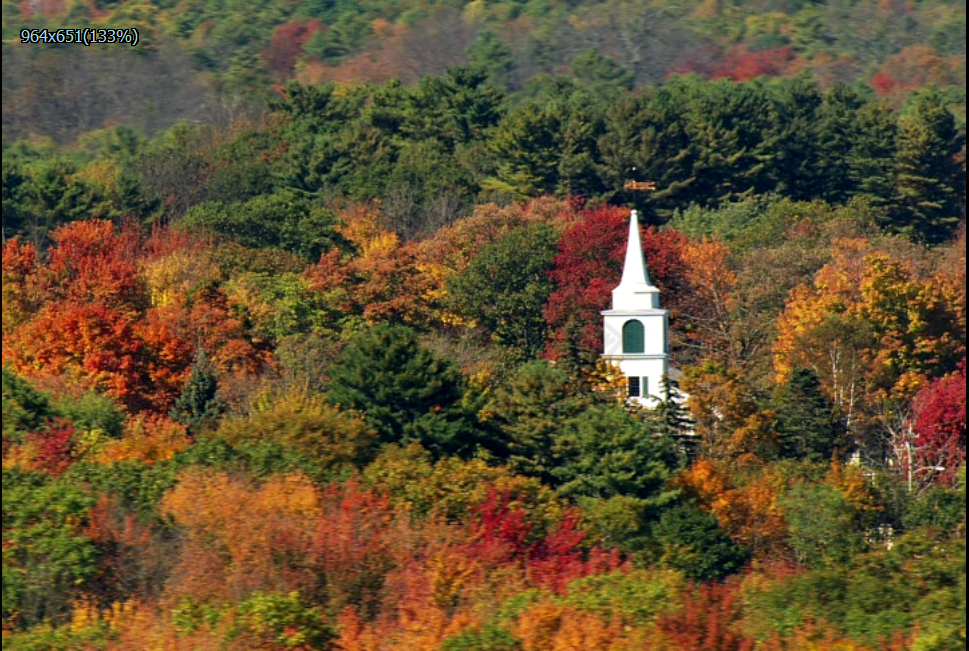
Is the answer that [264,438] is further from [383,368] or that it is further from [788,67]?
[788,67]

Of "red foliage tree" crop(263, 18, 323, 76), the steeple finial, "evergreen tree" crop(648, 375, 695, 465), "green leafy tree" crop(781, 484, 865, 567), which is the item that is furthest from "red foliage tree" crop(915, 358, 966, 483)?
"red foliage tree" crop(263, 18, 323, 76)

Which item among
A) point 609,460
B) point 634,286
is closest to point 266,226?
point 634,286

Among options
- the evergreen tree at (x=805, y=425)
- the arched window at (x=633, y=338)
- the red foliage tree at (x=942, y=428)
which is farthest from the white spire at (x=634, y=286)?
the red foliage tree at (x=942, y=428)

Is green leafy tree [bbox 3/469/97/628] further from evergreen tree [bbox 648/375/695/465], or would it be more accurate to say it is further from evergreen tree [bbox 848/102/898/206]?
evergreen tree [bbox 848/102/898/206]

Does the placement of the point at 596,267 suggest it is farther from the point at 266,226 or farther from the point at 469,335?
the point at 266,226

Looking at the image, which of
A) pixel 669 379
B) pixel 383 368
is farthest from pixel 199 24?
pixel 383 368
